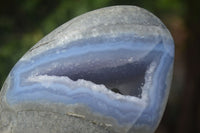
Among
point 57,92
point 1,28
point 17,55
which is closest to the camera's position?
point 57,92

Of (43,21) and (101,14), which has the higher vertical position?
(101,14)

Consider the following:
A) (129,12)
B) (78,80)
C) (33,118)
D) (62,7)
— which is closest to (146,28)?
(129,12)

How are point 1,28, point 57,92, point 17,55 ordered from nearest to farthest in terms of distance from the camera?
point 57,92, point 17,55, point 1,28

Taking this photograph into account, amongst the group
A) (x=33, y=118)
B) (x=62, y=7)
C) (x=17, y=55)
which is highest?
(x=33, y=118)

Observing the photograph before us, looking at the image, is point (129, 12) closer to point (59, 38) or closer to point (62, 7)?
point (59, 38)

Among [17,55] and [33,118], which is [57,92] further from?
[17,55]

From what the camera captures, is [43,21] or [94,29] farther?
[43,21]

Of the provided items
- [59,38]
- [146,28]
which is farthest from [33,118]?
[146,28]
